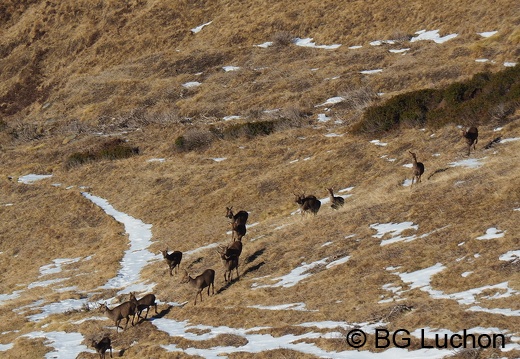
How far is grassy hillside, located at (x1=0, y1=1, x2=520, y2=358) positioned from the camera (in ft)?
58.7

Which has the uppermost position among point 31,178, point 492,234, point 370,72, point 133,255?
point 492,234

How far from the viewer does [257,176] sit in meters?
40.4

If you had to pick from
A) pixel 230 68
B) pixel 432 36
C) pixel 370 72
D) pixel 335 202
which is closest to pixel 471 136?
pixel 335 202

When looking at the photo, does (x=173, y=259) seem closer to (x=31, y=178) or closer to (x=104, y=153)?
(x=104, y=153)

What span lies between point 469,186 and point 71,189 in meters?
31.3

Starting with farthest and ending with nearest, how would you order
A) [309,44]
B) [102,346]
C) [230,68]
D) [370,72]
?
[309,44] < [230,68] < [370,72] < [102,346]

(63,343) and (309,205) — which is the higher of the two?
(63,343)

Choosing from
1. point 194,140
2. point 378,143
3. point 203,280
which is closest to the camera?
point 203,280

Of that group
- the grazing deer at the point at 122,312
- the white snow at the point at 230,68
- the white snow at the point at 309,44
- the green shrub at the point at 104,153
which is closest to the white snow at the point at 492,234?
the grazing deer at the point at 122,312

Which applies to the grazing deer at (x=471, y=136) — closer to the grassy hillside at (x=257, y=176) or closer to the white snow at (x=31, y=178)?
the grassy hillside at (x=257, y=176)

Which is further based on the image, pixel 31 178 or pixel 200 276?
pixel 31 178

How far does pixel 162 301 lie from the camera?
2323 centimetres

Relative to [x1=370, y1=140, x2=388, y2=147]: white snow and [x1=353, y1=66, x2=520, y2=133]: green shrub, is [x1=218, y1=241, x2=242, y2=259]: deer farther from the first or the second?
[x1=353, y1=66, x2=520, y2=133]: green shrub

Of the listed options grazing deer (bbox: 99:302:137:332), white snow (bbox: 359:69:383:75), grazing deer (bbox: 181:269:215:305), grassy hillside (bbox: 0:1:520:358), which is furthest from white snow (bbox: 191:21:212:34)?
grazing deer (bbox: 99:302:137:332)
